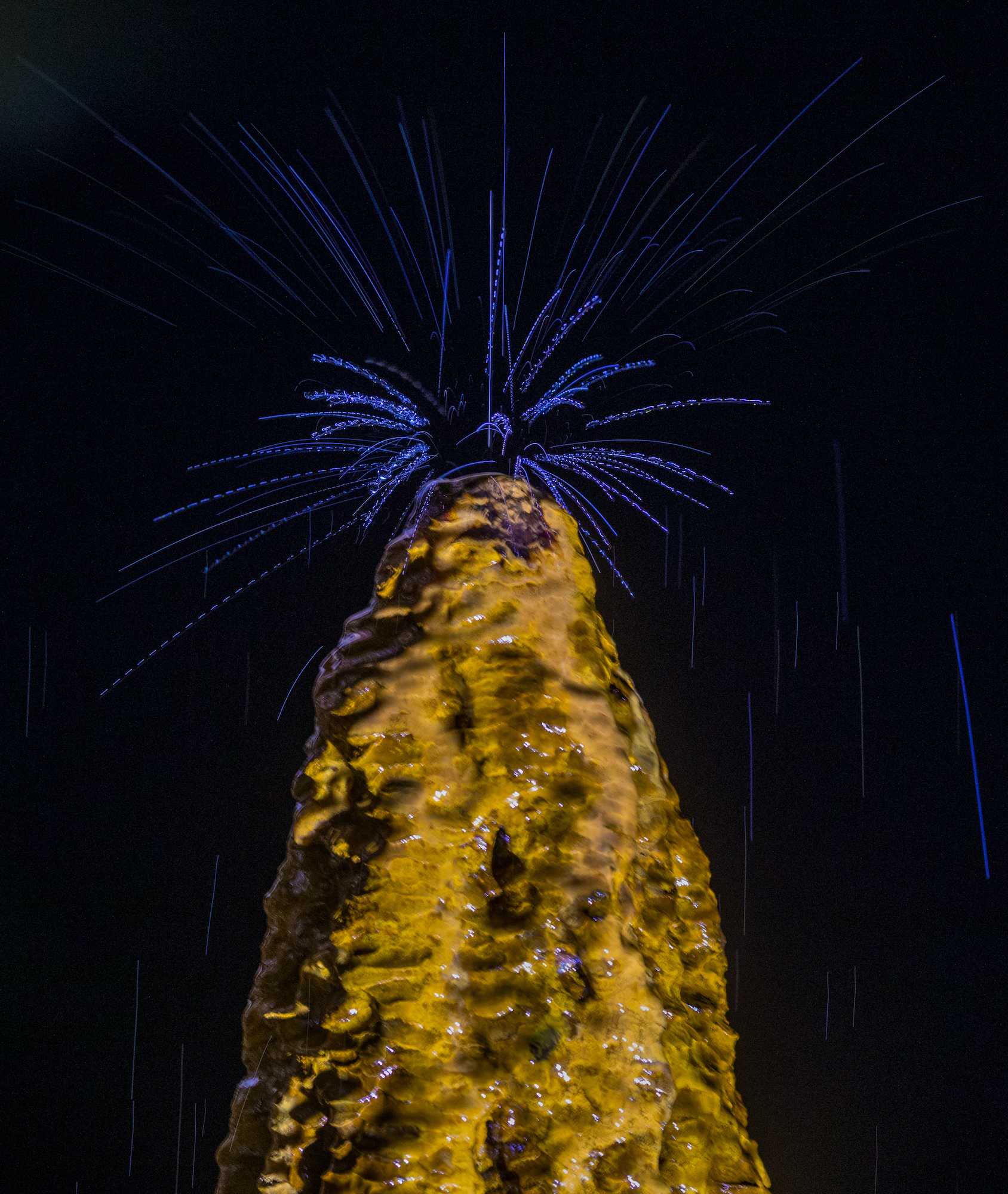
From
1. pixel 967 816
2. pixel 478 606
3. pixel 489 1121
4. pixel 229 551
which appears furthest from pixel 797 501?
pixel 489 1121

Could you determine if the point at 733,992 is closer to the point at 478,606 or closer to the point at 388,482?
the point at 478,606

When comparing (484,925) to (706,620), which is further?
(706,620)

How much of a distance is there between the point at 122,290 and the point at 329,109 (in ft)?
1.48

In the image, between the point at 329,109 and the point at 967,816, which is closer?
the point at 329,109

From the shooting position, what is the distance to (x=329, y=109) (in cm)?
139

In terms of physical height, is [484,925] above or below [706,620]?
below

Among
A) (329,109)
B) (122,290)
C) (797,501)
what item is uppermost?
(329,109)

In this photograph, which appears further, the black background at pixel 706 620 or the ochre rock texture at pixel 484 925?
the black background at pixel 706 620

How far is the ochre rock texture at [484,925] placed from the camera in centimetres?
90

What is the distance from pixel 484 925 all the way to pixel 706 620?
2.48ft

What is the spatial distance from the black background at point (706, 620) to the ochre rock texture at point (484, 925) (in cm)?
42

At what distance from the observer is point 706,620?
1.53 m

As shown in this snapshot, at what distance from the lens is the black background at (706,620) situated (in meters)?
1.43

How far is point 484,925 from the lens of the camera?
37.7 inches
